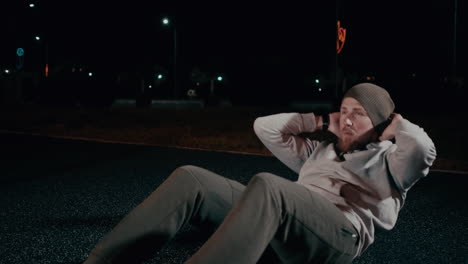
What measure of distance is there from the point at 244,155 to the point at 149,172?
235cm

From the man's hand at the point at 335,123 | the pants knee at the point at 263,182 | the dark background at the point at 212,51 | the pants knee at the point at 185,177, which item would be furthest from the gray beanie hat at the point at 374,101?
the dark background at the point at 212,51

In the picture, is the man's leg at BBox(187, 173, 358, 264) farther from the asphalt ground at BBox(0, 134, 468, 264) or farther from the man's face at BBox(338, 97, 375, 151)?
the asphalt ground at BBox(0, 134, 468, 264)

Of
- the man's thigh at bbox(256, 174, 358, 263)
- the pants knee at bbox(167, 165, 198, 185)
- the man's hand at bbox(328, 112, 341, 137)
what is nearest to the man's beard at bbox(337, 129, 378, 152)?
the man's hand at bbox(328, 112, 341, 137)

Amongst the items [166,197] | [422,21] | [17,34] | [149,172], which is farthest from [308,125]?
[422,21]

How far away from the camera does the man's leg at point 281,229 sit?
2275 mm

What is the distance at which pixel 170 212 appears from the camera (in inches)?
102

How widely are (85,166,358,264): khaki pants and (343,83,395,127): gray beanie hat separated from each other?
1.75 ft

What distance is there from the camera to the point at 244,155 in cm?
986

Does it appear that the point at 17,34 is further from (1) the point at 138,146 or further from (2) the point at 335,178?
(2) the point at 335,178

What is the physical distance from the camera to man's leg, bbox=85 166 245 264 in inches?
100

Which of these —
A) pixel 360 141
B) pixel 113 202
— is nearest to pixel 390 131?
pixel 360 141

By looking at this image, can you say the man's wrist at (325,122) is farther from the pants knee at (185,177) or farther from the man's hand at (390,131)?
the pants knee at (185,177)

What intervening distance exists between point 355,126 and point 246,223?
2.88 feet

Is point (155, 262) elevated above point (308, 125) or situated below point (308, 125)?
below
